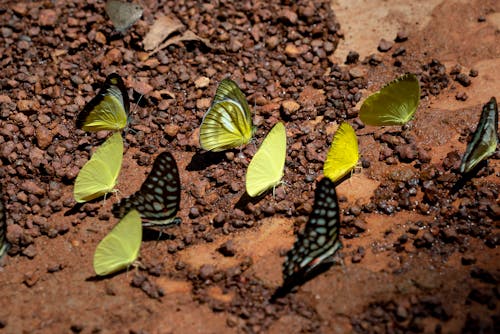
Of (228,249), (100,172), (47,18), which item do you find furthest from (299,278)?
(47,18)

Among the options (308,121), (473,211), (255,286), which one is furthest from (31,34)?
(473,211)

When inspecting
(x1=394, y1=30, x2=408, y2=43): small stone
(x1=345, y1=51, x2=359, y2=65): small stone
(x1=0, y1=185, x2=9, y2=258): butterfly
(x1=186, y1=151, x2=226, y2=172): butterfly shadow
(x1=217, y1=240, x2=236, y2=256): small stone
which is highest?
(x1=394, y1=30, x2=408, y2=43): small stone

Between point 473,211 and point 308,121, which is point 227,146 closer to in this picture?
point 308,121

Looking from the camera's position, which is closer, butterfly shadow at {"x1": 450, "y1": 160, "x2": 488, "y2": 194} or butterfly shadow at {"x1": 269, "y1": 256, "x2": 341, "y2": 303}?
butterfly shadow at {"x1": 269, "y1": 256, "x2": 341, "y2": 303}

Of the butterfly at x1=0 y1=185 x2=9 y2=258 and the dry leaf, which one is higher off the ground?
the dry leaf

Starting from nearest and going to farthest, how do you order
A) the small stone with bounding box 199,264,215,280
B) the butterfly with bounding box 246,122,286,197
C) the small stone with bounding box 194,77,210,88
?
the small stone with bounding box 199,264,215,280
the butterfly with bounding box 246,122,286,197
the small stone with bounding box 194,77,210,88

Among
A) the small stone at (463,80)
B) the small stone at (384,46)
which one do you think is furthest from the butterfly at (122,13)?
the small stone at (463,80)

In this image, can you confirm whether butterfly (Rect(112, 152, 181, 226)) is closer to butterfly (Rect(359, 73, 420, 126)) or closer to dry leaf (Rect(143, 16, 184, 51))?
butterfly (Rect(359, 73, 420, 126))

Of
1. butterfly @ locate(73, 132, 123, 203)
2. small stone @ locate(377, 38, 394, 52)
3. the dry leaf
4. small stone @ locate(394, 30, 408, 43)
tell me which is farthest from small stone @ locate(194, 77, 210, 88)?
small stone @ locate(394, 30, 408, 43)
